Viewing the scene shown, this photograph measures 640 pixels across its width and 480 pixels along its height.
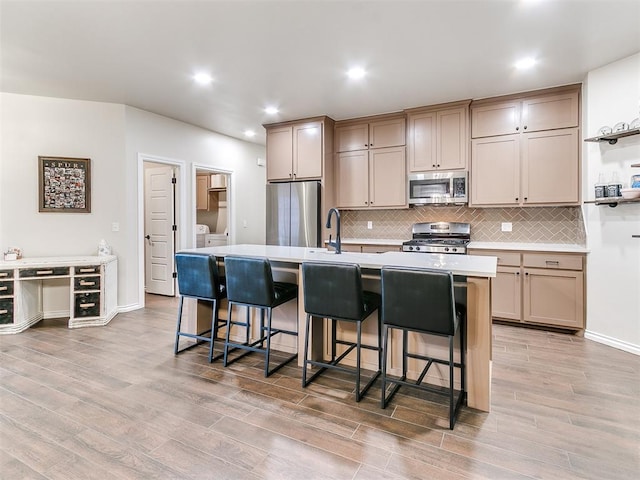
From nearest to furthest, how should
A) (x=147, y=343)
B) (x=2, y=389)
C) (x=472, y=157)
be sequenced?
(x=2, y=389) < (x=147, y=343) < (x=472, y=157)

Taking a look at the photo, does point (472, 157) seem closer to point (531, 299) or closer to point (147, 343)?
point (531, 299)

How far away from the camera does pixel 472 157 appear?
13.9 ft

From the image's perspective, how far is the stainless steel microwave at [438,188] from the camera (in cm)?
427

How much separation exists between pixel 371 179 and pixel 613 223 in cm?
268

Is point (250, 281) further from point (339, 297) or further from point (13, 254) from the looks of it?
point (13, 254)

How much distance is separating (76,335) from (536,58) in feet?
17.1

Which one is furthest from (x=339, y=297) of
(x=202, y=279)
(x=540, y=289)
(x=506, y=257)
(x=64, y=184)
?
(x=64, y=184)

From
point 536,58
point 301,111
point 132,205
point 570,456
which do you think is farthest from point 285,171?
point 570,456

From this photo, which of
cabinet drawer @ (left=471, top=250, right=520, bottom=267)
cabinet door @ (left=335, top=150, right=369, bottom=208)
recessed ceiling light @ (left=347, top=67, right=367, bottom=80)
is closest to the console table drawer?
cabinet door @ (left=335, top=150, right=369, bottom=208)

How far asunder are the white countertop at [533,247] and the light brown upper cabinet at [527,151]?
1.57ft

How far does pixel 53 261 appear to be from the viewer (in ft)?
12.6

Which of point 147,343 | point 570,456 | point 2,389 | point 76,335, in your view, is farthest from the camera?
point 76,335

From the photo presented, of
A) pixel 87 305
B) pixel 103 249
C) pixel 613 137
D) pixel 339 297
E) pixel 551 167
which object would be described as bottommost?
pixel 87 305

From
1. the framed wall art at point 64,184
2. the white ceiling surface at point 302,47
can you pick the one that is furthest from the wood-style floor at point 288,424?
the white ceiling surface at point 302,47
